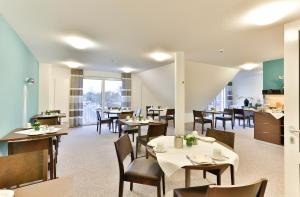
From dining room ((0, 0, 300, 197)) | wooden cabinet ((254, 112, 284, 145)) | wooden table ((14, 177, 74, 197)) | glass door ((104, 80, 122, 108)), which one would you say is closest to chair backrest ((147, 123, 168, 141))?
dining room ((0, 0, 300, 197))

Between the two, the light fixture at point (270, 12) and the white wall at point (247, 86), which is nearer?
the light fixture at point (270, 12)

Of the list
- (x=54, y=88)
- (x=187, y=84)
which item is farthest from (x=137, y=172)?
(x=54, y=88)

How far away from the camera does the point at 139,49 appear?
14.3 ft

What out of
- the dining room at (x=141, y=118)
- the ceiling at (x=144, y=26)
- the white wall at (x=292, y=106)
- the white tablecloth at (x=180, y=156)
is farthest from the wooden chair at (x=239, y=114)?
the white tablecloth at (x=180, y=156)

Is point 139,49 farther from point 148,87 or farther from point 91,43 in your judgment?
point 148,87

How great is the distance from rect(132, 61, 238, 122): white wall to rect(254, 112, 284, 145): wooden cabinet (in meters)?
2.21

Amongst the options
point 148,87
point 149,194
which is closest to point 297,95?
point 149,194

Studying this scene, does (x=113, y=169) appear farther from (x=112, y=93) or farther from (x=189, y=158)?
(x=112, y=93)

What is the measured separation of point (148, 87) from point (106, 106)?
7.26 feet

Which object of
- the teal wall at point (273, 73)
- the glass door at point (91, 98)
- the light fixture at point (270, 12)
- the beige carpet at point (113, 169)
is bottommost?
the beige carpet at point (113, 169)

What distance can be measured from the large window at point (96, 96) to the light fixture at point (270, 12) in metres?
6.22

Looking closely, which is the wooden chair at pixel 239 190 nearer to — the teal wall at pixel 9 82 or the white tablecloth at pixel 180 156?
the white tablecloth at pixel 180 156

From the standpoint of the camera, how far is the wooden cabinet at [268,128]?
4523 millimetres

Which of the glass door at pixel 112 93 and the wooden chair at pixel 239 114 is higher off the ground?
the glass door at pixel 112 93
